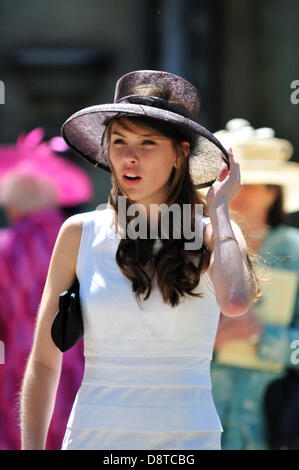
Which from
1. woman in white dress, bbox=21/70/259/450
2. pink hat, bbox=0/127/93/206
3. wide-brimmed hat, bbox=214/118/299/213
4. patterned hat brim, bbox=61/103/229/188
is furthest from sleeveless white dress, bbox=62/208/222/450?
pink hat, bbox=0/127/93/206

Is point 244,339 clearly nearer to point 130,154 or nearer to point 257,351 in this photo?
point 257,351

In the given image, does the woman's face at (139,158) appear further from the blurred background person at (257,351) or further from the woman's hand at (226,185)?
the blurred background person at (257,351)

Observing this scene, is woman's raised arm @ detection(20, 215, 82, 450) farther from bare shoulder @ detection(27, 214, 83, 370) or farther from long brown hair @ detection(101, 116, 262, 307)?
long brown hair @ detection(101, 116, 262, 307)

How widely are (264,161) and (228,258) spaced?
2606 millimetres

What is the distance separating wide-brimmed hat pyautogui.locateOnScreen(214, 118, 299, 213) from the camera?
5074mm

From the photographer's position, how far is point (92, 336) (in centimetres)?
262

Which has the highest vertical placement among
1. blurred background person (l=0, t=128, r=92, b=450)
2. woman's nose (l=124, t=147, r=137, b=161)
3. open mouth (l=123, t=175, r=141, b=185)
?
woman's nose (l=124, t=147, r=137, b=161)

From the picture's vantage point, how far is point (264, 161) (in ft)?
16.9

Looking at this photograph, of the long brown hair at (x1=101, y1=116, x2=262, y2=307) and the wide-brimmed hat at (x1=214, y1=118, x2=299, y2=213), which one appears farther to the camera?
the wide-brimmed hat at (x1=214, y1=118, x2=299, y2=213)

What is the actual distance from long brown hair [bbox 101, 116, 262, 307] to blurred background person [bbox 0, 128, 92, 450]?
201cm

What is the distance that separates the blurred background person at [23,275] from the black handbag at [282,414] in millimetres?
825

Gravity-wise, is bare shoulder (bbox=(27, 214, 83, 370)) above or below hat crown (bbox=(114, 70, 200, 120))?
below

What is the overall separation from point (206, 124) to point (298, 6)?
1.40 metres
